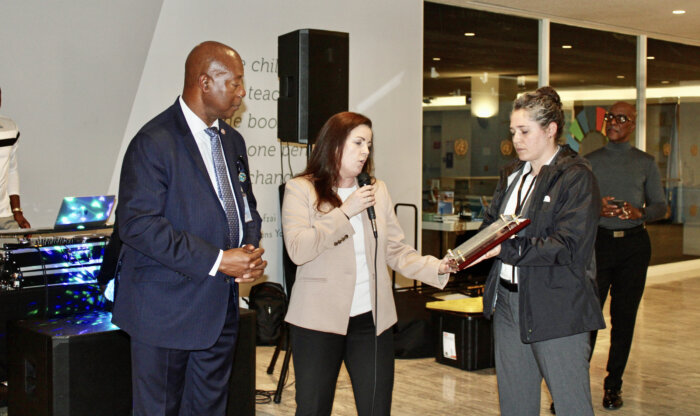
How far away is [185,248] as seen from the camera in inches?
92.0

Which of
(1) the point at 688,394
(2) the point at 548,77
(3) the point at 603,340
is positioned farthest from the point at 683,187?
(1) the point at 688,394

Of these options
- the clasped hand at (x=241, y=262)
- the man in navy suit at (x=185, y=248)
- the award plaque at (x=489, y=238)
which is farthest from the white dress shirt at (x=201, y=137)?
the award plaque at (x=489, y=238)

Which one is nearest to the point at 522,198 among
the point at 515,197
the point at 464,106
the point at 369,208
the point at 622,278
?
the point at 515,197

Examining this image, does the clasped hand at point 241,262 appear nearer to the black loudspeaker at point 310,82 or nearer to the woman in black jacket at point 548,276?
the woman in black jacket at point 548,276

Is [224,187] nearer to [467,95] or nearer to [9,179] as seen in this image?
[9,179]

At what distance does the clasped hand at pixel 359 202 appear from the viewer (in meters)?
2.65

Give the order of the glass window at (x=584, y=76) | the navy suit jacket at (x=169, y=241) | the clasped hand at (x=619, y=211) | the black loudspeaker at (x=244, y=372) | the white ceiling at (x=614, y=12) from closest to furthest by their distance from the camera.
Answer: the navy suit jacket at (x=169, y=241), the black loudspeaker at (x=244, y=372), the clasped hand at (x=619, y=211), the white ceiling at (x=614, y=12), the glass window at (x=584, y=76)

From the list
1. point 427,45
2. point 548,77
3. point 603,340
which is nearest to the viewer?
point 603,340

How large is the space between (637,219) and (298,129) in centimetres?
213

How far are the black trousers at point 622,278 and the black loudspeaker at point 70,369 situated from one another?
2.81 metres

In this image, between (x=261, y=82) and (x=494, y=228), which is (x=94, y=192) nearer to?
(x=261, y=82)

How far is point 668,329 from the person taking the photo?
22.0 ft

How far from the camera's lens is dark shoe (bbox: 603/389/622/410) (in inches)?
175

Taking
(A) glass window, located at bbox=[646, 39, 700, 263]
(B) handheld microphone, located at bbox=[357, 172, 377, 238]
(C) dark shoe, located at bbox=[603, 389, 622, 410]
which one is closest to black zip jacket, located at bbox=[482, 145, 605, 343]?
(B) handheld microphone, located at bbox=[357, 172, 377, 238]
